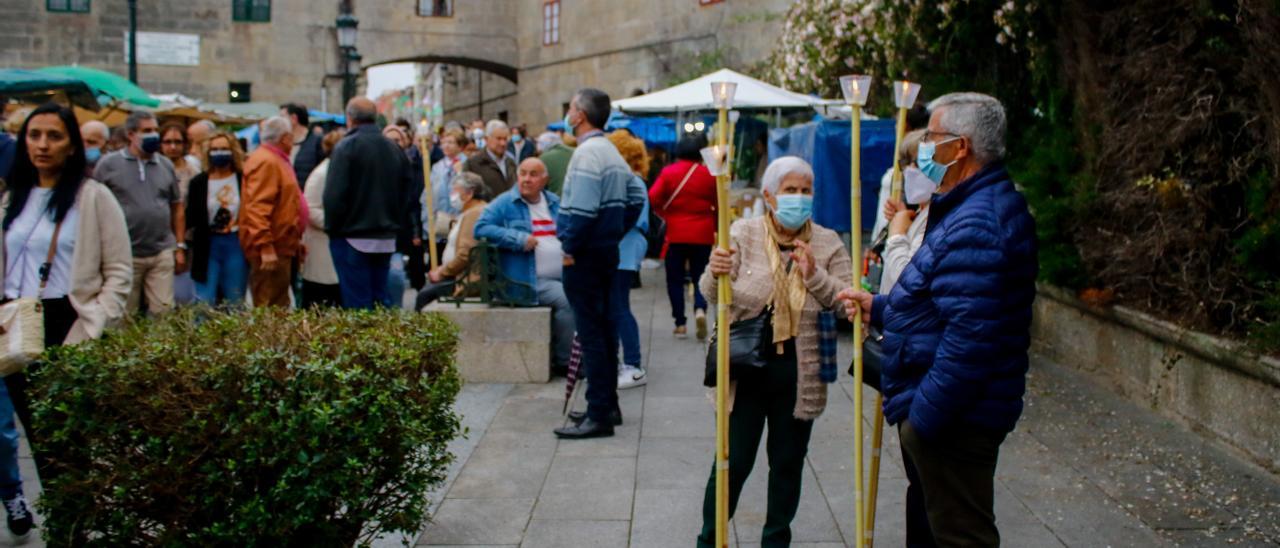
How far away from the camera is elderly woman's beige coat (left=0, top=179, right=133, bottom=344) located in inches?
203

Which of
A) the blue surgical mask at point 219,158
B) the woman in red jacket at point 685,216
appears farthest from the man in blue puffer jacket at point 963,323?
the woman in red jacket at point 685,216

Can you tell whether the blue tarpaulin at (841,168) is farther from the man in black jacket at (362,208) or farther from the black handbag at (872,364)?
the black handbag at (872,364)

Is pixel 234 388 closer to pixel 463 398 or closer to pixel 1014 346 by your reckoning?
pixel 1014 346

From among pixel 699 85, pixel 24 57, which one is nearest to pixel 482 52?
pixel 24 57

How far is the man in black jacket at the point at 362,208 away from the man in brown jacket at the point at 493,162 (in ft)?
10.5

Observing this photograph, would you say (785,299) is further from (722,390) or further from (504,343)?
(504,343)

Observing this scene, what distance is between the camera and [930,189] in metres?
4.95

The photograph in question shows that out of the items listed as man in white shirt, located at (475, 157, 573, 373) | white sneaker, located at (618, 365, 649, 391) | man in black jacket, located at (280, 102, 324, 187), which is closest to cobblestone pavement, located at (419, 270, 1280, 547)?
white sneaker, located at (618, 365, 649, 391)

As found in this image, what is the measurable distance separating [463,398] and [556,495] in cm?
247

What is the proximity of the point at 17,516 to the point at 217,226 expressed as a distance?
3.81 metres

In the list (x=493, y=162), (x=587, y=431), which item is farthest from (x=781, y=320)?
(x=493, y=162)

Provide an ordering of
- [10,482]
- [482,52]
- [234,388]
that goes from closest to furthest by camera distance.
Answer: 1. [234,388]
2. [10,482]
3. [482,52]

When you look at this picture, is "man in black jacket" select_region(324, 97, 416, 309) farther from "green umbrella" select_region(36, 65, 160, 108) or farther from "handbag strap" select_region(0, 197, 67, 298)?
"green umbrella" select_region(36, 65, 160, 108)

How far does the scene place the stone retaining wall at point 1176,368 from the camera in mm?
6469
